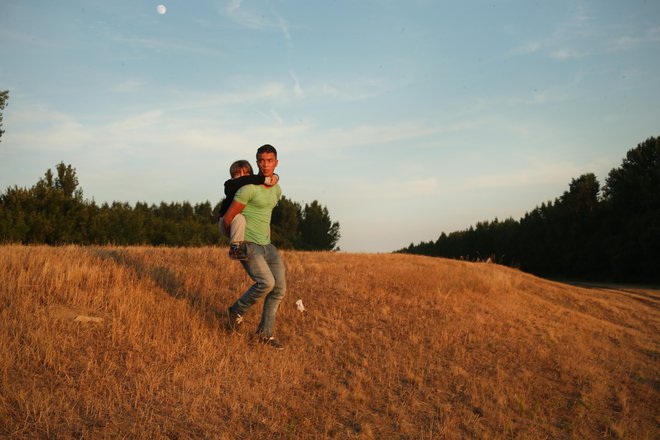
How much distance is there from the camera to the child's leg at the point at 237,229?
7.02m

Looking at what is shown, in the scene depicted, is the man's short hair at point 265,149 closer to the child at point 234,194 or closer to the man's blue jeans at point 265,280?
the child at point 234,194

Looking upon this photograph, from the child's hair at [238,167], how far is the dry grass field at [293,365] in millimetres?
2582

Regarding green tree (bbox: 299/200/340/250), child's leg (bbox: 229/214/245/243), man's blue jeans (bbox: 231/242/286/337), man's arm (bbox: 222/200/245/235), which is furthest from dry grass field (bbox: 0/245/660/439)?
green tree (bbox: 299/200/340/250)

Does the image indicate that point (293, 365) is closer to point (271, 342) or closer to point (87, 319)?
point (271, 342)

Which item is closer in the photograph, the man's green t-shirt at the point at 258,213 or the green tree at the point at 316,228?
the man's green t-shirt at the point at 258,213

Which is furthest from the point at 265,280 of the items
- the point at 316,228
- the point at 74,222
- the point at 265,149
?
the point at 316,228

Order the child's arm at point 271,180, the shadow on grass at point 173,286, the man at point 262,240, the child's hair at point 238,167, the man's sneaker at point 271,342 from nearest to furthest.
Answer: the man at point 262,240 < the child's arm at point 271,180 < the child's hair at point 238,167 < the man's sneaker at point 271,342 < the shadow on grass at point 173,286

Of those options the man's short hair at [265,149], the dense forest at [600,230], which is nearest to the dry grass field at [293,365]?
the man's short hair at [265,149]

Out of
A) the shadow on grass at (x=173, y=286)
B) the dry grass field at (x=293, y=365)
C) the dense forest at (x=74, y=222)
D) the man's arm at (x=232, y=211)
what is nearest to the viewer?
the dry grass field at (x=293, y=365)

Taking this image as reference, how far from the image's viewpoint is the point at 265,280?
7145mm

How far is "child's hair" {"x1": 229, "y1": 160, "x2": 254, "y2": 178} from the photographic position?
7432mm

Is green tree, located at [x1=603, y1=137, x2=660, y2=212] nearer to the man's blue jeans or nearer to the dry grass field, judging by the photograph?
the dry grass field

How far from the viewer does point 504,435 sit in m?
5.53

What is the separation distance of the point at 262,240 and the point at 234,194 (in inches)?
31.6
